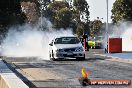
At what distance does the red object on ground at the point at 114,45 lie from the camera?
148 ft

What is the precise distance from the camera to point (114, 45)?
45312 millimetres

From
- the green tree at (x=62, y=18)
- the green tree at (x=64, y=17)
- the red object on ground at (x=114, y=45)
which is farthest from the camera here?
the green tree at (x=64, y=17)

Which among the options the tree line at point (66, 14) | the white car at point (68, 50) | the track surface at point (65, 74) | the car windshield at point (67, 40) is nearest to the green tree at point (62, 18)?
the tree line at point (66, 14)

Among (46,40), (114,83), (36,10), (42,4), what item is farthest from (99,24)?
(114,83)

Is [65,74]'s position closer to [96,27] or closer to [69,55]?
[69,55]

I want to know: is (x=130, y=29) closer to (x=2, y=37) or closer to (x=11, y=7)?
(x=2, y=37)

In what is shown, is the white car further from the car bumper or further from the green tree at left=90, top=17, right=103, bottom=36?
the green tree at left=90, top=17, right=103, bottom=36

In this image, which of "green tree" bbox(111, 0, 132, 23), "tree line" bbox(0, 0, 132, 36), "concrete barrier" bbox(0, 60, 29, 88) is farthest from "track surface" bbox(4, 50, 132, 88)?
"tree line" bbox(0, 0, 132, 36)

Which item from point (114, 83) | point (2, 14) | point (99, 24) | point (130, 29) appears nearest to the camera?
point (114, 83)

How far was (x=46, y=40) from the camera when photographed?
4947cm

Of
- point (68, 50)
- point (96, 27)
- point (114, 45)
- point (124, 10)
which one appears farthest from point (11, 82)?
point (96, 27)

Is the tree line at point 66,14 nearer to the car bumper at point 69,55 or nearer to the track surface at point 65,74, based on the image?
the car bumper at point 69,55

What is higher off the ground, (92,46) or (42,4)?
(42,4)

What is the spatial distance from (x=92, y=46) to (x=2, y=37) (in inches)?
637
